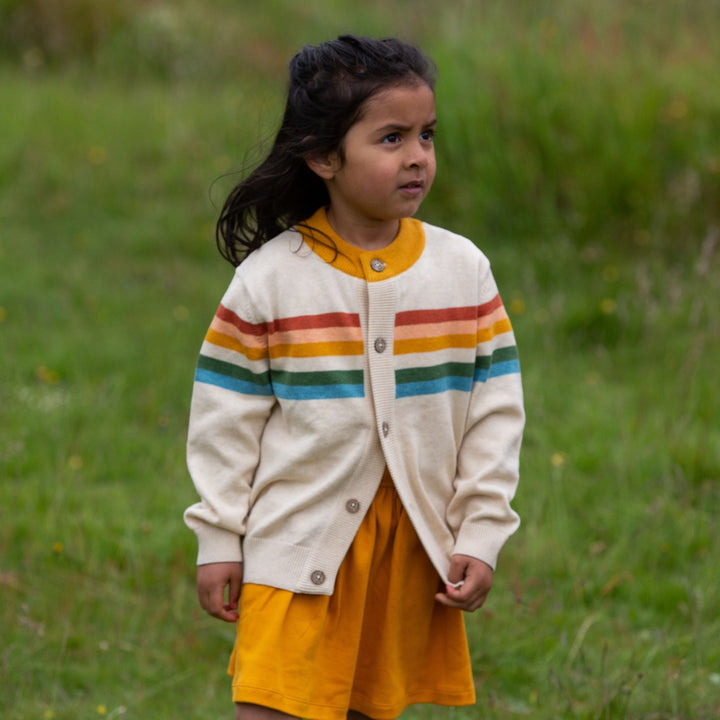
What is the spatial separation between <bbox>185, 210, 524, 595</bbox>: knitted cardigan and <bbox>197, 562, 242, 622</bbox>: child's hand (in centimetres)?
2

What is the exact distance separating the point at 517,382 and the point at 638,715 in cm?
102

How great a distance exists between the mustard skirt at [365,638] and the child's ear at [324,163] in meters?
0.57

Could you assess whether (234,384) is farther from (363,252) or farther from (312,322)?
(363,252)

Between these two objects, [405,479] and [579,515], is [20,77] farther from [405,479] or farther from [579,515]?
[405,479]

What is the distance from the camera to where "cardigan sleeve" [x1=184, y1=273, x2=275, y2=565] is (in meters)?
2.10

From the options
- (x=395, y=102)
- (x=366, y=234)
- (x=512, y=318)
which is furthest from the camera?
(x=512, y=318)

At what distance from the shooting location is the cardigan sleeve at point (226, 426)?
82.8 inches

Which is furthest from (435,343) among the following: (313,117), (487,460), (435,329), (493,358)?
(313,117)

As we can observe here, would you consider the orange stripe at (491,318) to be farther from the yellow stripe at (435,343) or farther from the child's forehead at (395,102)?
the child's forehead at (395,102)

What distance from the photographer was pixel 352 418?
208 cm

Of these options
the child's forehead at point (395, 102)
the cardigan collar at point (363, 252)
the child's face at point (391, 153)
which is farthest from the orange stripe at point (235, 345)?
the child's forehead at point (395, 102)

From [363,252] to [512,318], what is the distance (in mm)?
3198

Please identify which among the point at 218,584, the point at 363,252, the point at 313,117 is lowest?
the point at 218,584

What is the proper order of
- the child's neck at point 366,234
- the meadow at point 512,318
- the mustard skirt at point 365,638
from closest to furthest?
the mustard skirt at point 365,638
the child's neck at point 366,234
the meadow at point 512,318
